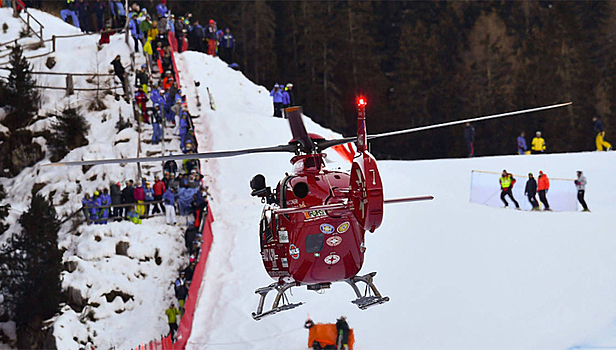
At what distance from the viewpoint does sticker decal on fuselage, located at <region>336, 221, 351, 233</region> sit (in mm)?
12688

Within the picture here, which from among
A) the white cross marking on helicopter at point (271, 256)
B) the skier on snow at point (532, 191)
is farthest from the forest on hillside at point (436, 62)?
the white cross marking on helicopter at point (271, 256)

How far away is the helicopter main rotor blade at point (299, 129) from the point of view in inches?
498

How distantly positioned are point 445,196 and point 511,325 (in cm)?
787

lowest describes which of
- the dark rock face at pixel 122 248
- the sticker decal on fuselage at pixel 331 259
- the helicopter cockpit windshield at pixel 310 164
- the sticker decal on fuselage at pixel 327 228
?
the dark rock face at pixel 122 248

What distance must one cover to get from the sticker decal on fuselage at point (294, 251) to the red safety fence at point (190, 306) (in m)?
6.62

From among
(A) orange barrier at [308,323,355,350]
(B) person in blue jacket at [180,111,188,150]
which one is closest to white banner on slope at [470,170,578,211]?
(A) orange barrier at [308,323,355,350]

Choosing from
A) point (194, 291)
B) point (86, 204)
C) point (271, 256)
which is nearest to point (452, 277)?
point (194, 291)

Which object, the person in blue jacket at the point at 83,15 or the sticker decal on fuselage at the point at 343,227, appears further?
the person in blue jacket at the point at 83,15

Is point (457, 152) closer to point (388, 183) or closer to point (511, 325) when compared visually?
point (388, 183)

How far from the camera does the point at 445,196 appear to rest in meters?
26.6

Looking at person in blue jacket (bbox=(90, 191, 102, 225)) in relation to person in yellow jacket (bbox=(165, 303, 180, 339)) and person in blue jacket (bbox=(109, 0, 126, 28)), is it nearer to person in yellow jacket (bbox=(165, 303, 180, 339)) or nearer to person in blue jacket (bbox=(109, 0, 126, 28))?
person in yellow jacket (bbox=(165, 303, 180, 339))

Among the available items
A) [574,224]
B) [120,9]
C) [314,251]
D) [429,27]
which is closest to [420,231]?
[574,224]

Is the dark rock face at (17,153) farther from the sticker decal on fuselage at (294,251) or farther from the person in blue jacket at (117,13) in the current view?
the sticker decal on fuselage at (294,251)

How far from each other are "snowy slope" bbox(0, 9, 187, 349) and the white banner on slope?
9.80 metres
